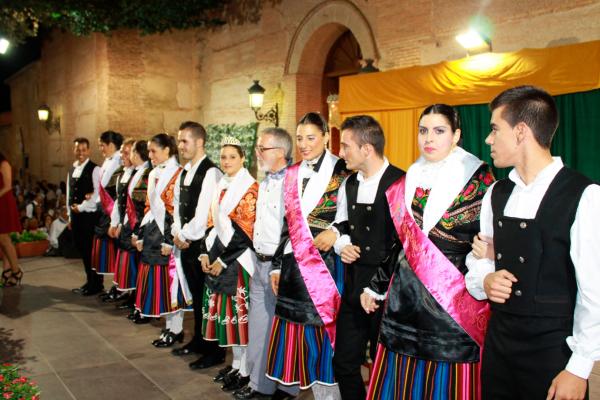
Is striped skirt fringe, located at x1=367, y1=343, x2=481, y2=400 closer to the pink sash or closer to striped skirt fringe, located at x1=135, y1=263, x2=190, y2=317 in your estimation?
striped skirt fringe, located at x1=135, y1=263, x2=190, y2=317

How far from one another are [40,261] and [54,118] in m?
7.67

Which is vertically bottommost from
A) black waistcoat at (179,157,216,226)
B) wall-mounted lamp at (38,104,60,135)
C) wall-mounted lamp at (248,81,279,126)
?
black waistcoat at (179,157,216,226)

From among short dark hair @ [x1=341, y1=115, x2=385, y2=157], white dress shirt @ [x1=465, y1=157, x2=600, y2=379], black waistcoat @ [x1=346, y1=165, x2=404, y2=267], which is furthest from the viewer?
short dark hair @ [x1=341, y1=115, x2=385, y2=157]

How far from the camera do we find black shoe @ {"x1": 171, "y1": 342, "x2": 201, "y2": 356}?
4766 millimetres

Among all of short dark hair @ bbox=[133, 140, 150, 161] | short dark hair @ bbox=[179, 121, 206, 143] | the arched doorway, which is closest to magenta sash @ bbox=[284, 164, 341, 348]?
short dark hair @ bbox=[179, 121, 206, 143]

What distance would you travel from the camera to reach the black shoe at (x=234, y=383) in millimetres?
4023

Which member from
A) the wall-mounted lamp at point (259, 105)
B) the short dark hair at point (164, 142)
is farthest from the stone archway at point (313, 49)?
the short dark hair at point (164, 142)

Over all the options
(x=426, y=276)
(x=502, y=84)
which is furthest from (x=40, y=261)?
(x=426, y=276)

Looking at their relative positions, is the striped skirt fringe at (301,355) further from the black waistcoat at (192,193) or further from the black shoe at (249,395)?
the black waistcoat at (192,193)

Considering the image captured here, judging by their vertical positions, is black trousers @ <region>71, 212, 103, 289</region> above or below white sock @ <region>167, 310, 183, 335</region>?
above

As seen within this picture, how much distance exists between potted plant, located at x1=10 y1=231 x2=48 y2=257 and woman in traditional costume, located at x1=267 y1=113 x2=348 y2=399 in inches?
295

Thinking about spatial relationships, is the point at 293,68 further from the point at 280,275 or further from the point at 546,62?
the point at 280,275

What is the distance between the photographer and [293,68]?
9945 millimetres

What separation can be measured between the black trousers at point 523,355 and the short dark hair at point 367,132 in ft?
3.94
